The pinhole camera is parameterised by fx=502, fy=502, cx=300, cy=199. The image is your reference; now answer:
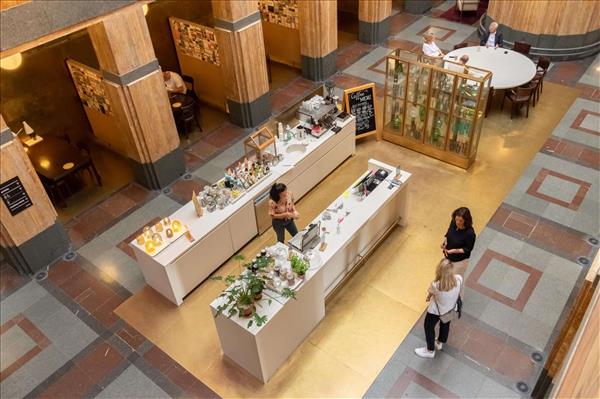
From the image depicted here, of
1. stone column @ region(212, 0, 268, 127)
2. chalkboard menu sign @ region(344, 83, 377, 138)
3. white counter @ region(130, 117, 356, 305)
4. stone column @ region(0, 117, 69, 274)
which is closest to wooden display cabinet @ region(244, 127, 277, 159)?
white counter @ region(130, 117, 356, 305)

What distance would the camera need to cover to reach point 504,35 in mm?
13078

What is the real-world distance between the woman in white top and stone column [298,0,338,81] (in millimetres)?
7872

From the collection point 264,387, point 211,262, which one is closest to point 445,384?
point 264,387

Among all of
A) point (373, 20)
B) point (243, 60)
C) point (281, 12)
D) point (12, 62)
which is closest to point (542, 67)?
point (373, 20)

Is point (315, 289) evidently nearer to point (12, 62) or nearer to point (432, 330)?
point (432, 330)

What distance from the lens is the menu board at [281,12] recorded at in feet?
40.1

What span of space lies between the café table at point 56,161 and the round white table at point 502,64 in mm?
7454

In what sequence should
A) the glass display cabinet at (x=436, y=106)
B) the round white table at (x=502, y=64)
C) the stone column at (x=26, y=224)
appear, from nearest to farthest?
1. the stone column at (x=26, y=224)
2. the glass display cabinet at (x=436, y=106)
3. the round white table at (x=502, y=64)

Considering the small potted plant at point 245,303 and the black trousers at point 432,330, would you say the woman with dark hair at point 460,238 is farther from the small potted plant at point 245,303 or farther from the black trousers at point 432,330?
the small potted plant at point 245,303

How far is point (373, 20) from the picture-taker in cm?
1352

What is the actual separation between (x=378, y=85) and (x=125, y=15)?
6.39 meters

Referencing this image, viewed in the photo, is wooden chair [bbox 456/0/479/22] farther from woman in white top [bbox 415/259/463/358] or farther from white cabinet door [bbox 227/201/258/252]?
woman in white top [bbox 415/259/463/358]

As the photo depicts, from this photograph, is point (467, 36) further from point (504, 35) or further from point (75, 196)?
point (75, 196)

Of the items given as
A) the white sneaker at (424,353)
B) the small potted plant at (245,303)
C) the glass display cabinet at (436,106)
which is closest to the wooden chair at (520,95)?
the glass display cabinet at (436,106)
